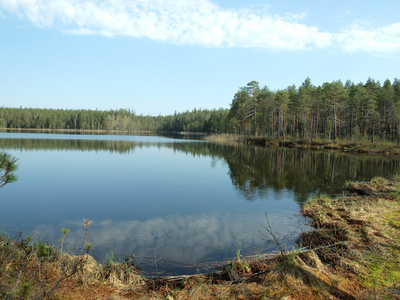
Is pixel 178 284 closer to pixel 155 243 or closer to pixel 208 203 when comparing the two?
pixel 155 243

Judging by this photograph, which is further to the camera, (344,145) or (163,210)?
(344,145)

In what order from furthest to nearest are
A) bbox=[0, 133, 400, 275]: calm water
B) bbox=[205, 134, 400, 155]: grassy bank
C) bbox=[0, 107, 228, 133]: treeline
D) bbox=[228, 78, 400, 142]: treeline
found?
bbox=[0, 107, 228, 133]: treeline, bbox=[228, 78, 400, 142]: treeline, bbox=[205, 134, 400, 155]: grassy bank, bbox=[0, 133, 400, 275]: calm water

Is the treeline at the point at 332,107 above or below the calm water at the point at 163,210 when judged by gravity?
above

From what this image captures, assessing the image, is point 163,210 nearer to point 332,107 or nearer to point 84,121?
point 332,107

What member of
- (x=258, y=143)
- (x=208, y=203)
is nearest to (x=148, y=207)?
(x=208, y=203)

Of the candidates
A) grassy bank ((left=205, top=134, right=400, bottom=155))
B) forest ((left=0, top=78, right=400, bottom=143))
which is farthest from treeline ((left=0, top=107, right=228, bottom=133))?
grassy bank ((left=205, top=134, right=400, bottom=155))

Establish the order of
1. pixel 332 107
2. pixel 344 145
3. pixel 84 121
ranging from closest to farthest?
pixel 344 145, pixel 332 107, pixel 84 121

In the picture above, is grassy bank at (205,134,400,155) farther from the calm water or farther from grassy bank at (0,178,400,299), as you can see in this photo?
grassy bank at (0,178,400,299)

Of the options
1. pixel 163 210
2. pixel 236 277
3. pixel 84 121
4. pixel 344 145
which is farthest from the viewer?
pixel 84 121

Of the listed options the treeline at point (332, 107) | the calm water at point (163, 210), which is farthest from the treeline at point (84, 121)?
the calm water at point (163, 210)

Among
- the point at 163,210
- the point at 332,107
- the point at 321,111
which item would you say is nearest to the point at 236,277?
the point at 163,210

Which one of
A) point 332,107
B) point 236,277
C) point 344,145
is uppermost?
point 332,107

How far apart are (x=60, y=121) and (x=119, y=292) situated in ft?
555

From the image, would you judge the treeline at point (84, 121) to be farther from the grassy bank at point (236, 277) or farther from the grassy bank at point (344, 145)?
the grassy bank at point (236, 277)
